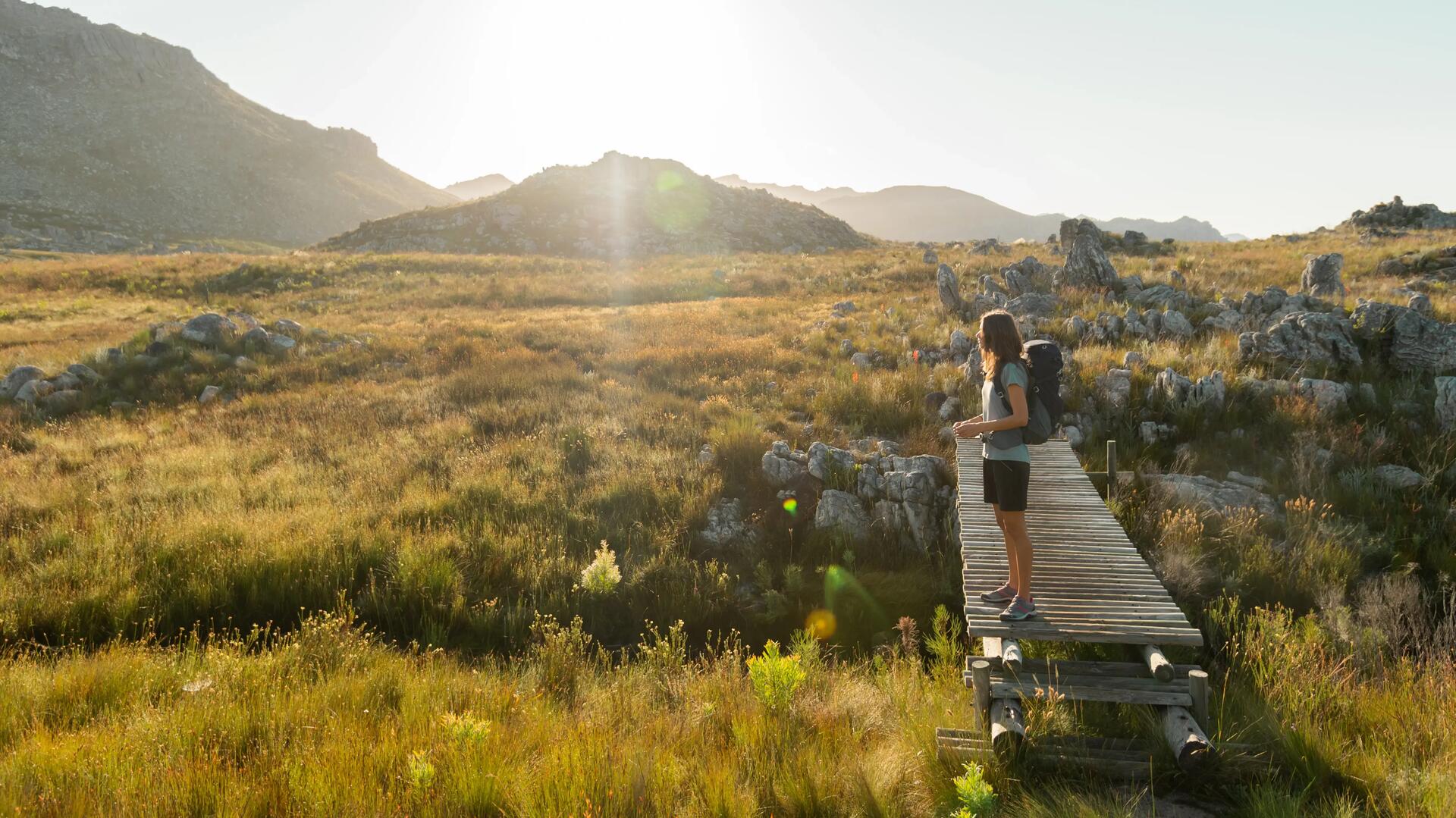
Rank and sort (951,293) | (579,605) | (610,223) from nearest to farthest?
(579,605) → (951,293) → (610,223)

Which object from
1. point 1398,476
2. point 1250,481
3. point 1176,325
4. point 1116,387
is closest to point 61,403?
point 1116,387

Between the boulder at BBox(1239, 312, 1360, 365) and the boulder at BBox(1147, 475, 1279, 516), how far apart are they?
14.7ft

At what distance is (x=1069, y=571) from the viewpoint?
5609 mm

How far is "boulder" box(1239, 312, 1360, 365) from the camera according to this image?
10336 mm

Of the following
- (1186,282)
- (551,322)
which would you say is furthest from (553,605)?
(1186,282)

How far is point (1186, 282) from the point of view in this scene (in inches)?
720

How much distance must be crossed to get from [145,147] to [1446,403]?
425ft

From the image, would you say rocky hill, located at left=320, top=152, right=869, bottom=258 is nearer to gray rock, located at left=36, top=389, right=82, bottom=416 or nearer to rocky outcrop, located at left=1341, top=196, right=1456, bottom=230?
rocky outcrop, located at left=1341, top=196, right=1456, bottom=230

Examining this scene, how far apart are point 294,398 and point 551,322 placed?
30.6ft

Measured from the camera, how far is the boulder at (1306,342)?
10.3 m

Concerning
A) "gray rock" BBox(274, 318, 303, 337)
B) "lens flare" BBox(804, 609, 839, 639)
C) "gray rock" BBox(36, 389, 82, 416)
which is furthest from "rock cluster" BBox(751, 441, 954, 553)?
"gray rock" BBox(274, 318, 303, 337)

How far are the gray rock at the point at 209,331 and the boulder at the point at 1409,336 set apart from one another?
25183 mm

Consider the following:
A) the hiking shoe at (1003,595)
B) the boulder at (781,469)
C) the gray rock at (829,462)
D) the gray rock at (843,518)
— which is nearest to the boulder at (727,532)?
the boulder at (781,469)

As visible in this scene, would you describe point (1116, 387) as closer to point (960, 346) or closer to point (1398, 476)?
point (1398, 476)
